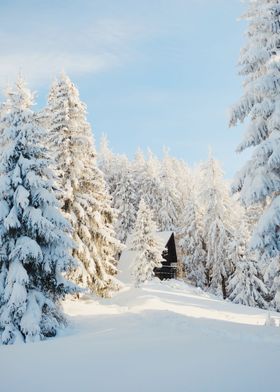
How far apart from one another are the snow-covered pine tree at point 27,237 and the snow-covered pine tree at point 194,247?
117ft

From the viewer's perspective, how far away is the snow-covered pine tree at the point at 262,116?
1330 centimetres

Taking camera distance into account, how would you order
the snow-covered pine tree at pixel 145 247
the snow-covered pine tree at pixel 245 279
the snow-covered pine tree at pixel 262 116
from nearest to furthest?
the snow-covered pine tree at pixel 262 116 < the snow-covered pine tree at pixel 245 279 < the snow-covered pine tree at pixel 145 247

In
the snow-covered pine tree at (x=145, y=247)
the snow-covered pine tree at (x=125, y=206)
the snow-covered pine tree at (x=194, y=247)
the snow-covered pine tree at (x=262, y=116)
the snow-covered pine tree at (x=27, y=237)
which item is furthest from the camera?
the snow-covered pine tree at (x=125, y=206)

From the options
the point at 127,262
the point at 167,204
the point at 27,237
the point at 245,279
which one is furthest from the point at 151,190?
the point at 27,237

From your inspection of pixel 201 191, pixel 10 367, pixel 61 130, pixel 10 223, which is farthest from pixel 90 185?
pixel 201 191

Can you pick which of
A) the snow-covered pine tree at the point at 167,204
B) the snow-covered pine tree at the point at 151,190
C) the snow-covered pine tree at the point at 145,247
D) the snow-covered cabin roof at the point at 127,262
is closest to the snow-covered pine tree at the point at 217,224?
the snow-covered cabin roof at the point at 127,262

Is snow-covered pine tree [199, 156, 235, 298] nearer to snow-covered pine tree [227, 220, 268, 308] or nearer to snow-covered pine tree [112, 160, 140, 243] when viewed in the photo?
snow-covered pine tree [227, 220, 268, 308]

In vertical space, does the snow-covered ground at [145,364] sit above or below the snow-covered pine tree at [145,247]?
below

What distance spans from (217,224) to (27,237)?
32411mm

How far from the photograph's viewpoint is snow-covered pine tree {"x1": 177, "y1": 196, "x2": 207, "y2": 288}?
5094cm

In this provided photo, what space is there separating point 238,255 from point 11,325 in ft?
98.3

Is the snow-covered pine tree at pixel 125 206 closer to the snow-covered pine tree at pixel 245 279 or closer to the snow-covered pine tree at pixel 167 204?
the snow-covered pine tree at pixel 167 204

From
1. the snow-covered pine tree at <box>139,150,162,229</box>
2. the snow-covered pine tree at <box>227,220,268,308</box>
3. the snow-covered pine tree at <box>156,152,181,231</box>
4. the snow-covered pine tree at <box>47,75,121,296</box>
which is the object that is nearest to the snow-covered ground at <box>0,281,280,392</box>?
the snow-covered pine tree at <box>47,75,121,296</box>

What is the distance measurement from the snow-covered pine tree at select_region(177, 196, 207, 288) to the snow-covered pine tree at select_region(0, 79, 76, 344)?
3573 centimetres
